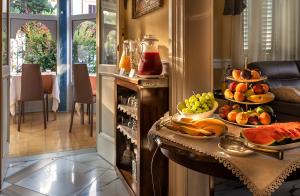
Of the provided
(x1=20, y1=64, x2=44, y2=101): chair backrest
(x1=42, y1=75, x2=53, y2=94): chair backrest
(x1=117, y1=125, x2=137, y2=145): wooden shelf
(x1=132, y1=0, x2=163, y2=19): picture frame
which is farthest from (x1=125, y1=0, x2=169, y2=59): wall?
(x1=42, y1=75, x2=53, y2=94): chair backrest

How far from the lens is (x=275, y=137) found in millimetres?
888

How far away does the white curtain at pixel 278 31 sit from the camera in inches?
120

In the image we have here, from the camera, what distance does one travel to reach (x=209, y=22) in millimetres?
1735

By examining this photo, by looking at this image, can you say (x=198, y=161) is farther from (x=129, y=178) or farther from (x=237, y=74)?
(x=129, y=178)

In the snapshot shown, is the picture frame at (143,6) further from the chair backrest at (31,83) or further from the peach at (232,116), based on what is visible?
the chair backrest at (31,83)

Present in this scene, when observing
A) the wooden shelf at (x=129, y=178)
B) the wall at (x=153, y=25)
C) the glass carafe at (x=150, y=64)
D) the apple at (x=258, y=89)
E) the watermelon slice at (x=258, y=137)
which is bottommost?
the wooden shelf at (x=129, y=178)

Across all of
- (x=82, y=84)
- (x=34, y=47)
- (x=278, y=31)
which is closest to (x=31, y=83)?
(x=82, y=84)

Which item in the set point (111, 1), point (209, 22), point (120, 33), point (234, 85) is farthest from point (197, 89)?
point (111, 1)

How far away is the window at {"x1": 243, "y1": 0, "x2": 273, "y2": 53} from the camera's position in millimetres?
2855

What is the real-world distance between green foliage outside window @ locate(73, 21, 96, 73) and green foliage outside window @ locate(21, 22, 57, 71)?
1.54 ft

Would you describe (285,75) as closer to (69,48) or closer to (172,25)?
(172,25)

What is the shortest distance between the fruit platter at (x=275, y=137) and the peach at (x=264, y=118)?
0.44 feet

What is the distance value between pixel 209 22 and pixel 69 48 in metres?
5.20

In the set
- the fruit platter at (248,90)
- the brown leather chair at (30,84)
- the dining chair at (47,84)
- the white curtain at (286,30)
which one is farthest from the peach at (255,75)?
the dining chair at (47,84)
